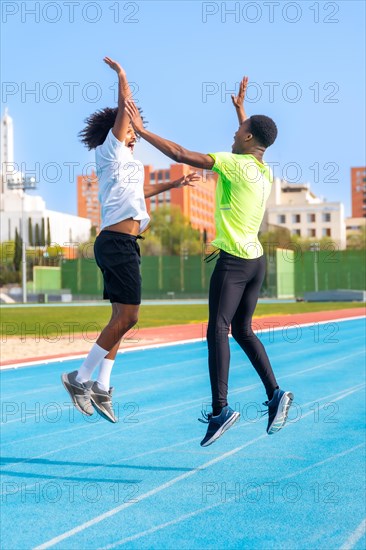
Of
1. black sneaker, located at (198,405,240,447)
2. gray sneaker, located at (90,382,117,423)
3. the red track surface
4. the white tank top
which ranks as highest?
the white tank top

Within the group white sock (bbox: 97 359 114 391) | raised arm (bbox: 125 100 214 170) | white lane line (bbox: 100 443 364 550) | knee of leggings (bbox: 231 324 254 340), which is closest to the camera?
raised arm (bbox: 125 100 214 170)

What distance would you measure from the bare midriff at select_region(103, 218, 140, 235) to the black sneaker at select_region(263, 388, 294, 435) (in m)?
1.07

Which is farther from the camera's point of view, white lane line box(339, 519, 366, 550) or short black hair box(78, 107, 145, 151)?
white lane line box(339, 519, 366, 550)

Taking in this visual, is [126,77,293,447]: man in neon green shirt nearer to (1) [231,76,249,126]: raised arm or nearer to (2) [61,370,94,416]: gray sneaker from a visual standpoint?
(1) [231,76,249,126]: raised arm

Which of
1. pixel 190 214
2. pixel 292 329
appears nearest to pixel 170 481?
pixel 292 329

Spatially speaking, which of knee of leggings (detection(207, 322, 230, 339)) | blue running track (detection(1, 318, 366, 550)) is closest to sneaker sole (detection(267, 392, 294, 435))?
knee of leggings (detection(207, 322, 230, 339))

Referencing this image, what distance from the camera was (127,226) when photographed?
325 centimetres

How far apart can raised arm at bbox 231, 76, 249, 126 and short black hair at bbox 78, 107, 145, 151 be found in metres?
0.54

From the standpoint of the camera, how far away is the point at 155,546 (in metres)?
12.4

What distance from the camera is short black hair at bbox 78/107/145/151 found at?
3.41 metres

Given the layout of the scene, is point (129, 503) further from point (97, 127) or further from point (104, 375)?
point (97, 127)

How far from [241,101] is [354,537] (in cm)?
1058

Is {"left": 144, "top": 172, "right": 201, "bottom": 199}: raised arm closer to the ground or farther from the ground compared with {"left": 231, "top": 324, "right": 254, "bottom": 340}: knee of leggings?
farther from the ground

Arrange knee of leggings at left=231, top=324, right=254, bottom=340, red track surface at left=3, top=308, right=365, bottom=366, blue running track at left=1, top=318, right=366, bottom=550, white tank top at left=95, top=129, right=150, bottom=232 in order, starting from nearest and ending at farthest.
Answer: white tank top at left=95, top=129, right=150, bottom=232, knee of leggings at left=231, top=324, right=254, bottom=340, blue running track at left=1, top=318, right=366, bottom=550, red track surface at left=3, top=308, right=365, bottom=366
